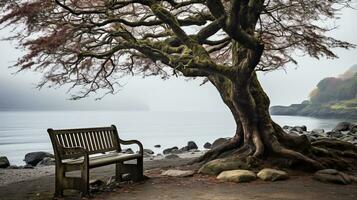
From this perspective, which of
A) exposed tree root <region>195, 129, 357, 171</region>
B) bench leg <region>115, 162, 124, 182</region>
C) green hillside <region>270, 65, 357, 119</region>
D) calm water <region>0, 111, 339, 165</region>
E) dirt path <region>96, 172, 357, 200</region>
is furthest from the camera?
green hillside <region>270, 65, 357, 119</region>

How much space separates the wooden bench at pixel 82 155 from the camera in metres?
7.38

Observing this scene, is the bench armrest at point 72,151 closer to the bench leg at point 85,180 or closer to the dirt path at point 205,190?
the bench leg at point 85,180

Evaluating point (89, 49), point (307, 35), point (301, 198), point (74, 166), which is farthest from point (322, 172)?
point (89, 49)

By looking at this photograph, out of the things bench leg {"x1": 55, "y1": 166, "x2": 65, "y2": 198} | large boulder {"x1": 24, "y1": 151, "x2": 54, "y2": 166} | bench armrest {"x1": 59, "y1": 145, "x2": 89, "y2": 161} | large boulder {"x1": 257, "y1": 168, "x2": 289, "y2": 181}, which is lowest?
large boulder {"x1": 24, "y1": 151, "x2": 54, "y2": 166}

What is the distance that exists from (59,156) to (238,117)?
6.44m

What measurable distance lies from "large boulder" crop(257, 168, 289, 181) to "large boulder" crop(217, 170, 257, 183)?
197mm

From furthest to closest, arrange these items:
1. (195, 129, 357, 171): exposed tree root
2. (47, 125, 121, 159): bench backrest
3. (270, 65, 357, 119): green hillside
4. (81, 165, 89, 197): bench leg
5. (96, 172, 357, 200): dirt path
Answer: (270, 65, 357, 119): green hillside < (195, 129, 357, 171): exposed tree root < (47, 125, 121, 159): bench backrest < (81, 165, 89, 197): bench leg < (96, 172, 357, 200): dirt path

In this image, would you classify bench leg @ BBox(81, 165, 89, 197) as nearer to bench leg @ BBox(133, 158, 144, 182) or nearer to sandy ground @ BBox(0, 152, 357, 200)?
sandy ground @ BBox(0, 152, 357, 200)

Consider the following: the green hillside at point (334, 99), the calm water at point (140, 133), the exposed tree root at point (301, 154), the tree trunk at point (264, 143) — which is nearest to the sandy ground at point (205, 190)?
the exposed tree root at point (301, 154)

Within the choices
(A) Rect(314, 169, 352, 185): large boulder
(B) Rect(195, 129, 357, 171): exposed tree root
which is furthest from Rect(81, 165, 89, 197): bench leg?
(A) Rect(314, 169, 352, 185): large boulder

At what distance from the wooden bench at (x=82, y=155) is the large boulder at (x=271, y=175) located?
3.00 m

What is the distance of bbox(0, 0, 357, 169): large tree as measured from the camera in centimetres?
898

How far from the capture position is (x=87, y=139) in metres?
8.48

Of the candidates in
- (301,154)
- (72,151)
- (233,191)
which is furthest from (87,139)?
(301,154)
